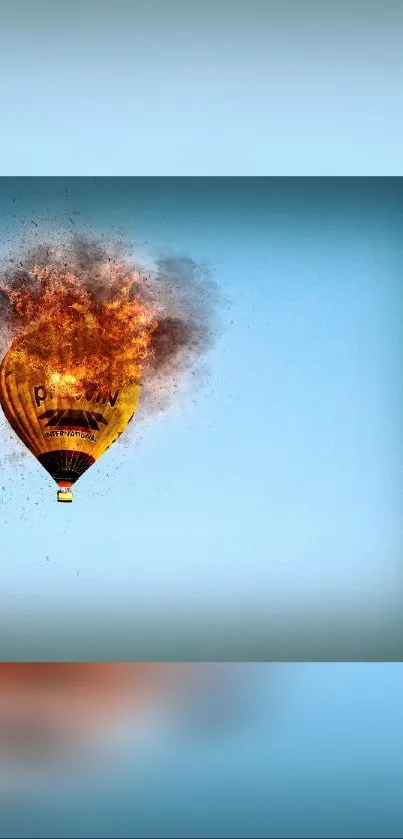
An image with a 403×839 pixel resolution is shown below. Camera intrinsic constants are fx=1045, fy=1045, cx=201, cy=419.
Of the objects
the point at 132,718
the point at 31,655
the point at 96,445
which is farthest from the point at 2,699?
the point at 96,445

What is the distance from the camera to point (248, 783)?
1.82 metres

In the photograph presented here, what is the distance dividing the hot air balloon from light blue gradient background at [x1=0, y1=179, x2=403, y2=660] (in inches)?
3.0

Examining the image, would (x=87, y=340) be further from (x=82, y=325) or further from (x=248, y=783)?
(x=248, y=783)

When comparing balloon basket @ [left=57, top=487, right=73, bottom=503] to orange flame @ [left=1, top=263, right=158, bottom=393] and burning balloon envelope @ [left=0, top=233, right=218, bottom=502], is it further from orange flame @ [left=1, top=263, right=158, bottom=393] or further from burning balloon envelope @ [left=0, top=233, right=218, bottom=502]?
orange flame @ [left=1, top=263, right=158, bottom=393]

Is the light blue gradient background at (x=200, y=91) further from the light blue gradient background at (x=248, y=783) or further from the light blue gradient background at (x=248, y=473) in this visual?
the light blue gradient background at (x=248, y=783)

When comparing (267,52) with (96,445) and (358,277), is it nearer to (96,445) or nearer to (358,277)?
(358,277)

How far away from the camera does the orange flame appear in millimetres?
3600

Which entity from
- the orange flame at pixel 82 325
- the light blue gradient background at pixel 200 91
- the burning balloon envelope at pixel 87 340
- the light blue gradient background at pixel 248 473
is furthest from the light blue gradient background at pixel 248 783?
the light blue gradient background at pixel 200 91

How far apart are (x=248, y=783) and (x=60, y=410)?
6.52ft

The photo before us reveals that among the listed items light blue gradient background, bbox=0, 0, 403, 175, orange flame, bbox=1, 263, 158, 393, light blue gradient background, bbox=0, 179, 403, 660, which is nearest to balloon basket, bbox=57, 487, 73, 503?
light blue gradient background, bbox=0, 179, 403, 660

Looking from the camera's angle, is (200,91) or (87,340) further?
(87,340)

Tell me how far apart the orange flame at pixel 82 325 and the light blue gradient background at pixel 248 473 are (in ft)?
0.58

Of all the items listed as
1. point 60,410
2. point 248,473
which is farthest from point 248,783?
point 60,410

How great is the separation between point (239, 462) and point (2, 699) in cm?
126
